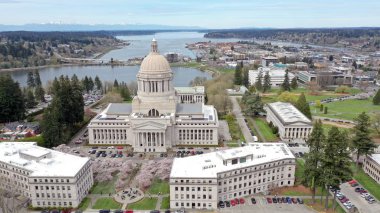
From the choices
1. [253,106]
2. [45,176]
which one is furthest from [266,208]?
[253,106]

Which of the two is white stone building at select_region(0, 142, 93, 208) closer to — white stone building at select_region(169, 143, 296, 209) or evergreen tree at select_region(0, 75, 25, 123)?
white stone building at select_region(169, 143, 296, 209)

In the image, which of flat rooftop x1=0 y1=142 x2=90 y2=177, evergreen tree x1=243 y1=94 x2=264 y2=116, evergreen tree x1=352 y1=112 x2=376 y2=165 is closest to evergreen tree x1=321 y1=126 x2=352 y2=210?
evergreen tree x1=352 y1=112 x2=376 y2=165

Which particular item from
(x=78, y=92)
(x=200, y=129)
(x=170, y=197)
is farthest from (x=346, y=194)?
(x=78, y=92)

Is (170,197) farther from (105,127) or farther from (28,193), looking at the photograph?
(105,127)

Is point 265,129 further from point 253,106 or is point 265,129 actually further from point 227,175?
point 227,175

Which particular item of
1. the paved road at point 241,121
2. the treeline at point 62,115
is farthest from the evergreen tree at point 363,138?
the treeline at point 62,115

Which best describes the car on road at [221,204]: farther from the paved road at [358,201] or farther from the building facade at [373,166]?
the building facade at [373,166]
